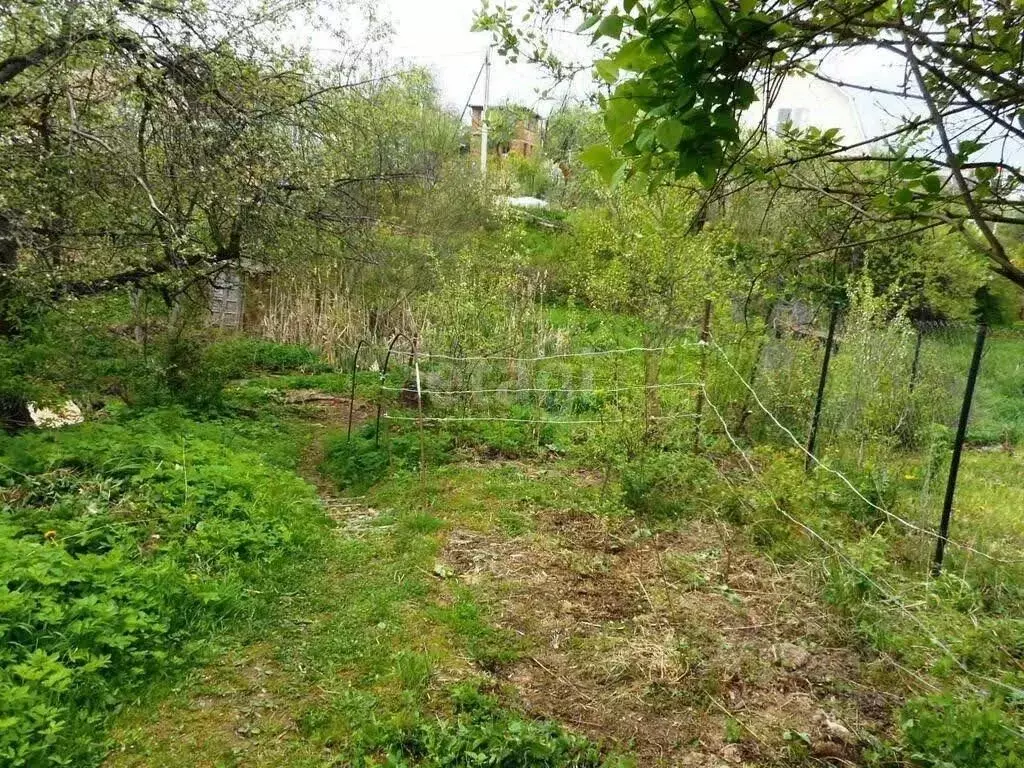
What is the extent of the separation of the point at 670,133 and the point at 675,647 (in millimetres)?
2728

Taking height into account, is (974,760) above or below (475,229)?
below

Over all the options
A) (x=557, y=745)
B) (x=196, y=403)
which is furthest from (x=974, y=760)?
(x=196, y=403)

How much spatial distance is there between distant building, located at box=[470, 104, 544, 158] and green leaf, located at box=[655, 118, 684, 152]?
2578mm

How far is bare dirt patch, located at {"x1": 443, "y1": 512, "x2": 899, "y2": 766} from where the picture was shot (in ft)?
8.42

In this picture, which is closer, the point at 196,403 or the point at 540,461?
the point at 540,461

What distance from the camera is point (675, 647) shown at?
3.07 metres

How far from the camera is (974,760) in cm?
213

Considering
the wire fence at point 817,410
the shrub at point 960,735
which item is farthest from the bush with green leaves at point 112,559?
the shrub at point 960,735

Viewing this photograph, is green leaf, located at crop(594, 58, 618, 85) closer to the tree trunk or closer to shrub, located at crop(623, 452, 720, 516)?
shrub, located at crop(623, 452, 720, 516)

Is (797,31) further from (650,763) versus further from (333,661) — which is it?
(333,661)

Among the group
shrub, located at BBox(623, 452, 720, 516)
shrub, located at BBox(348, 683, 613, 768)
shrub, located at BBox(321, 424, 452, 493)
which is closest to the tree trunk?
Answer: shrub, located at BBox(321, 424, 452, 493)

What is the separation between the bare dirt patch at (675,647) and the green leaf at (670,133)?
7.69 ft

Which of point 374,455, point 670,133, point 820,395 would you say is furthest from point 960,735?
point 374,455

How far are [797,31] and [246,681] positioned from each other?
3.14m
